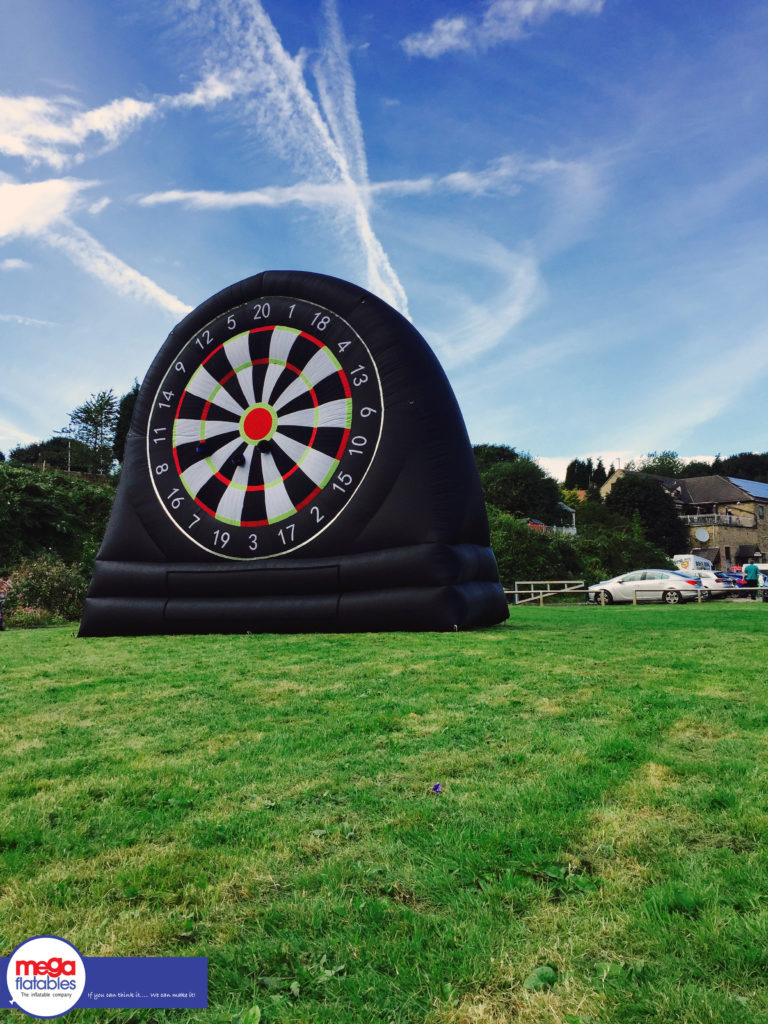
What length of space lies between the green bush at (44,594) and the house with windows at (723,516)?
5032 cm

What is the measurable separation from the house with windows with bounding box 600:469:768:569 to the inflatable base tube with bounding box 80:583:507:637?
2102 inches

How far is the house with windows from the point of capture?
59.8 m

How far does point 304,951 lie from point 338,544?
795 cm

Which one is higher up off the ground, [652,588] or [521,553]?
[521,553]

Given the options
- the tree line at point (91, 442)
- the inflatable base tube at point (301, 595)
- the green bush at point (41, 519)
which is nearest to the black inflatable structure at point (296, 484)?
the inflatable base tube at point (301, 595)

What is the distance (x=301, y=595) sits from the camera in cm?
995

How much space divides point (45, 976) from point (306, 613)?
792 cm

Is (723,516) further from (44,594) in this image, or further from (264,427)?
(264,427)

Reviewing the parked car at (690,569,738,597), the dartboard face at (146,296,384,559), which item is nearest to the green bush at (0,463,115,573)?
the dartboard face at (146,296,384,559)

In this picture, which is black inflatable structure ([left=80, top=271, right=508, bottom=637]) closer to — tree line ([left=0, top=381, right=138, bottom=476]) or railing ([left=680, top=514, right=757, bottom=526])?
tree line ([left=0, top=381, right=138, bottom=476])

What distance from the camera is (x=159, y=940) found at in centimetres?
207

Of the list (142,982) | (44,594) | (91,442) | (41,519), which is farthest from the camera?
(91,442)

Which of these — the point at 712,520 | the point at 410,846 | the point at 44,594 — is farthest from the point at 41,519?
the point at 712,520

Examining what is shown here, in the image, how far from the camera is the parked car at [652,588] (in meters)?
24.5
